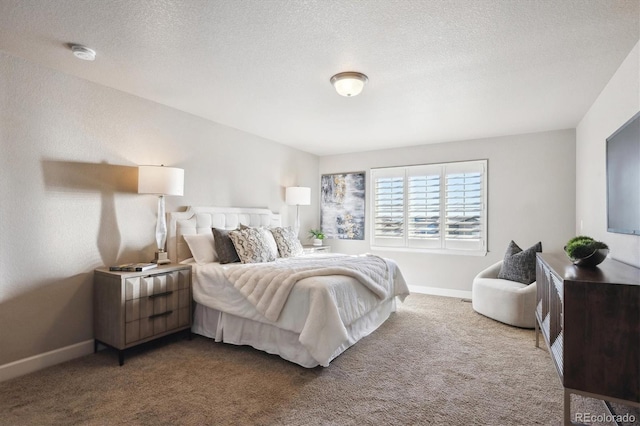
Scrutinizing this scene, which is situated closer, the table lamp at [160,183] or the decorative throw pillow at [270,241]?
the table lamp at [160,183]

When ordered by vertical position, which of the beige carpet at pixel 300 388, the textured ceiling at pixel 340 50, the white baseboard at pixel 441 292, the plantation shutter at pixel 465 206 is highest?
the textured ceiling at pixel 340 50

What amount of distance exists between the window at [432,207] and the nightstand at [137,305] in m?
3.57

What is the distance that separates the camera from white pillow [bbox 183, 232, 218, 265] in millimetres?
3624

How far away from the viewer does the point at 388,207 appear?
570 centimetres

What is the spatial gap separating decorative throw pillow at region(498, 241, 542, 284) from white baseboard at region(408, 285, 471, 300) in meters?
0.97

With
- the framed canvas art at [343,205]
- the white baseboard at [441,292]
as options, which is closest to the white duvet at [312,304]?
the white baseboard at [441,292]

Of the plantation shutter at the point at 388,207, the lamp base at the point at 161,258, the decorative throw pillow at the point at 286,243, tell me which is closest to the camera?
the lamp base at the point at 161,258

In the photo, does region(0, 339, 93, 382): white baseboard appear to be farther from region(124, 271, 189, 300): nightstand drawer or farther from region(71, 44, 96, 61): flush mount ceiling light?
region(71, 44, 96, 61): flush mount ceiling light

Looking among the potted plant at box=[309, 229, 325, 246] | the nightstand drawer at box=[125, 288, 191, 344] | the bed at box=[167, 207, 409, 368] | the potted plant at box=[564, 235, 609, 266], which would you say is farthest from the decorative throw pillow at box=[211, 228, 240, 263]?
the potted plant at box=[564, 235, 609, 266]

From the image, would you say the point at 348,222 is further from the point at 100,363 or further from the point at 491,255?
the point at 100,363

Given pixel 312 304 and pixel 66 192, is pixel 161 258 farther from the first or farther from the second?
pixel 312 304

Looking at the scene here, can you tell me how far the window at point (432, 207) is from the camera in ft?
16.3

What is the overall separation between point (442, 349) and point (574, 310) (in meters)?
1.62

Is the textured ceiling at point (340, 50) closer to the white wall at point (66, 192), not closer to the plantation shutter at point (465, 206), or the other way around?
the white wall at point (66, 192)
